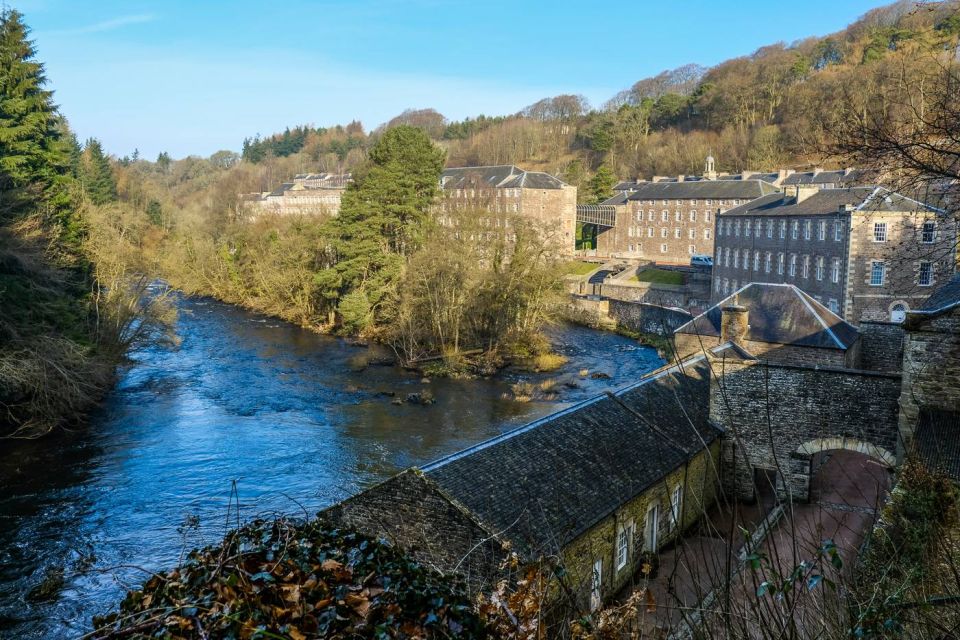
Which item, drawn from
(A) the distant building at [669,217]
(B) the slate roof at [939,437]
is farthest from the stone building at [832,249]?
(B) the slate roof at [939,437]

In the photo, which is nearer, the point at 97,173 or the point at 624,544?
the point at 624,544

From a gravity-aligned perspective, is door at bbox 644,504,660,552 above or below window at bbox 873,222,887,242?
below

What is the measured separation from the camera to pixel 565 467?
12.3 m

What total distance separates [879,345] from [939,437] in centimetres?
1237

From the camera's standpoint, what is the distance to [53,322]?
23203 mm

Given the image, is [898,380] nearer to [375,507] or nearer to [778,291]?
[778,291]

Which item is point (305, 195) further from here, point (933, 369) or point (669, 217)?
point (933, 369)

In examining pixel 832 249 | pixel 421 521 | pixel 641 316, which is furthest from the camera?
pixel 641 316

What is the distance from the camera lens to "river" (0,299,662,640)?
13773 millimetres

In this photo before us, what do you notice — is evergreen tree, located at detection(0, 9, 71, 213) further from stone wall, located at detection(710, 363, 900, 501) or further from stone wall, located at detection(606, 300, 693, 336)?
stone wall, located at detection(606, 300, 693, 336)

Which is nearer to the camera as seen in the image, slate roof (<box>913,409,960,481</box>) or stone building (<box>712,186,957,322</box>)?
slate roof (<box>913,409,960,481</box>)

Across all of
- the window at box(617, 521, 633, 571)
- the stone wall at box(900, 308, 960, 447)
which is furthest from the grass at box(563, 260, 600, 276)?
the window at box(617, 521, 633, 571)

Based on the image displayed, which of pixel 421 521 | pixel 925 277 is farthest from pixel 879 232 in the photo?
pixel 421 521

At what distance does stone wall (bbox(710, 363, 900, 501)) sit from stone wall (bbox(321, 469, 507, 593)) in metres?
6.56
